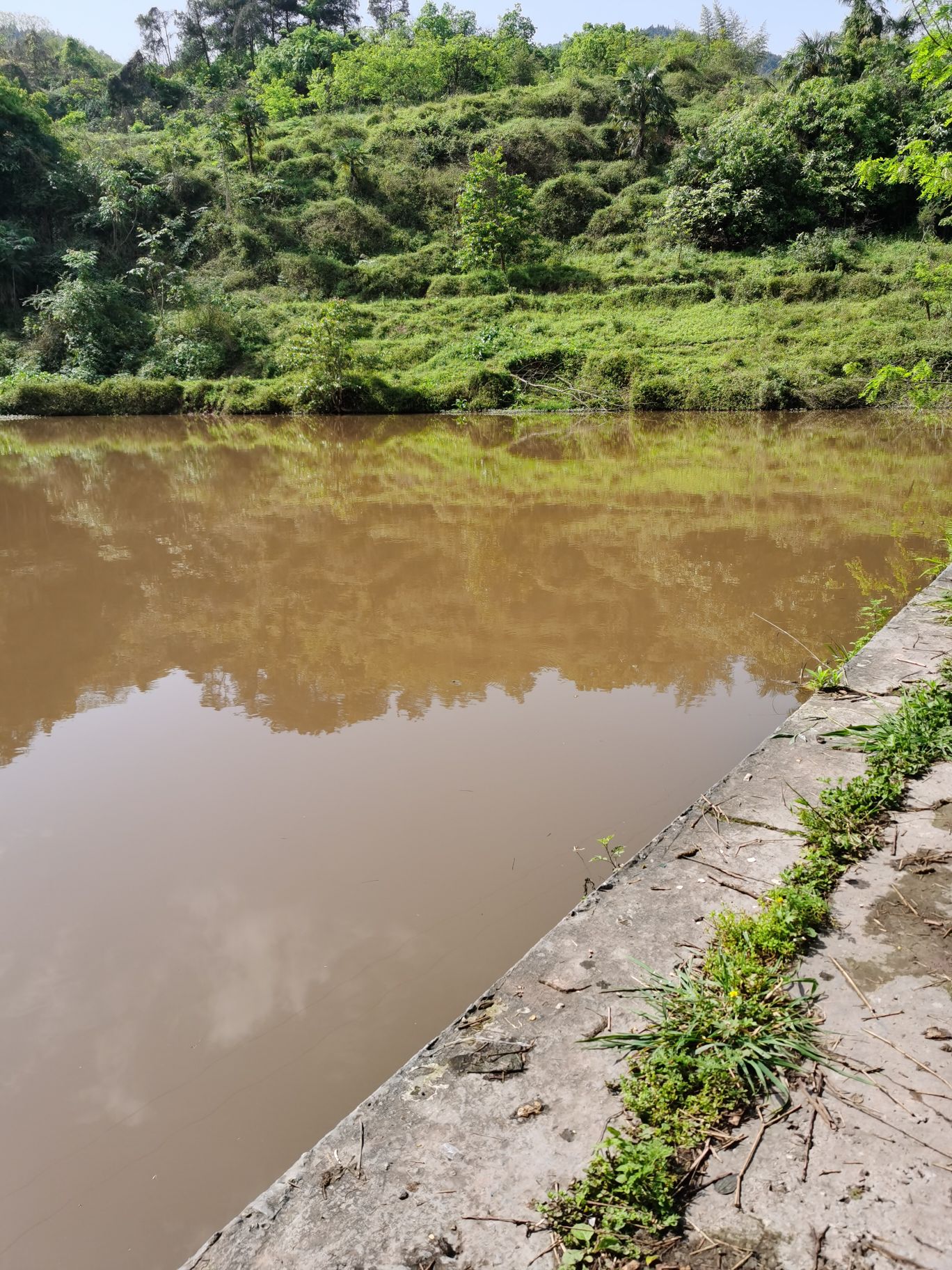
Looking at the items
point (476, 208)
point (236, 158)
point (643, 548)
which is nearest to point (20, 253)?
point (236, 158)

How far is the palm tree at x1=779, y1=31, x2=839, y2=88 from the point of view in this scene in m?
31.7

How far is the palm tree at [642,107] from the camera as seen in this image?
32.8 metres

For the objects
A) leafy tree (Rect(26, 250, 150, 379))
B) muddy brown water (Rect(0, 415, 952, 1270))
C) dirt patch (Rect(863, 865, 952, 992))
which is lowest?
muddy brown water (Rect(0, 415, 952, 1270))

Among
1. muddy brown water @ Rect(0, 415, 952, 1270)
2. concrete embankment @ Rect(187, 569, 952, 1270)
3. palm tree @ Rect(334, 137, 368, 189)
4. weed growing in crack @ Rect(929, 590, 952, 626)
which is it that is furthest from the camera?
palm tree @ Rect(334, 137, 368, 189)

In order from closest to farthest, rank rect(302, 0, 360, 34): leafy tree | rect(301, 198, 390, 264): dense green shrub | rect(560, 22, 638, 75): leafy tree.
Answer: rect(301, 198, 390, 264): dense green shrub, rect(560, 22, 638, 75): leafy tree, rect(302, 0, 360, 34): leafy tree

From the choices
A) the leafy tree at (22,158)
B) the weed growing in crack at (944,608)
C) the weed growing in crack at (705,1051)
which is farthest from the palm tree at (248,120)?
the weed growing in crack at (705,1051)

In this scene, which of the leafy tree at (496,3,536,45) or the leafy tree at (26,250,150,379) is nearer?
the leafy tree at (26,250,150,379)

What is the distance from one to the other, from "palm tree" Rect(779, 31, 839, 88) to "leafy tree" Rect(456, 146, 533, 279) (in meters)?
13.1

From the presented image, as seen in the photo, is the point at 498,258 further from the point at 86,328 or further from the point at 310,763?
the point at 310,763

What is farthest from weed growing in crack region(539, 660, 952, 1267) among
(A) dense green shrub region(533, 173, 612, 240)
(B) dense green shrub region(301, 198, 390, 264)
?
(A) dense green shrub region(533, 173, 612, 240)

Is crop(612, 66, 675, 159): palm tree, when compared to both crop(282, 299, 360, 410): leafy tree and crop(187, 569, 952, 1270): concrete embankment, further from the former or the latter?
crop(187, 569, 952, 1270): concrete embankment

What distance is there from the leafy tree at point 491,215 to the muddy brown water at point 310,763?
818 inches

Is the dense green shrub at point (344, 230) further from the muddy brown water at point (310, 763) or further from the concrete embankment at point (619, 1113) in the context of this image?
the concrete embankment at point (619, 1113)

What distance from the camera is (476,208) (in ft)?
91.6
